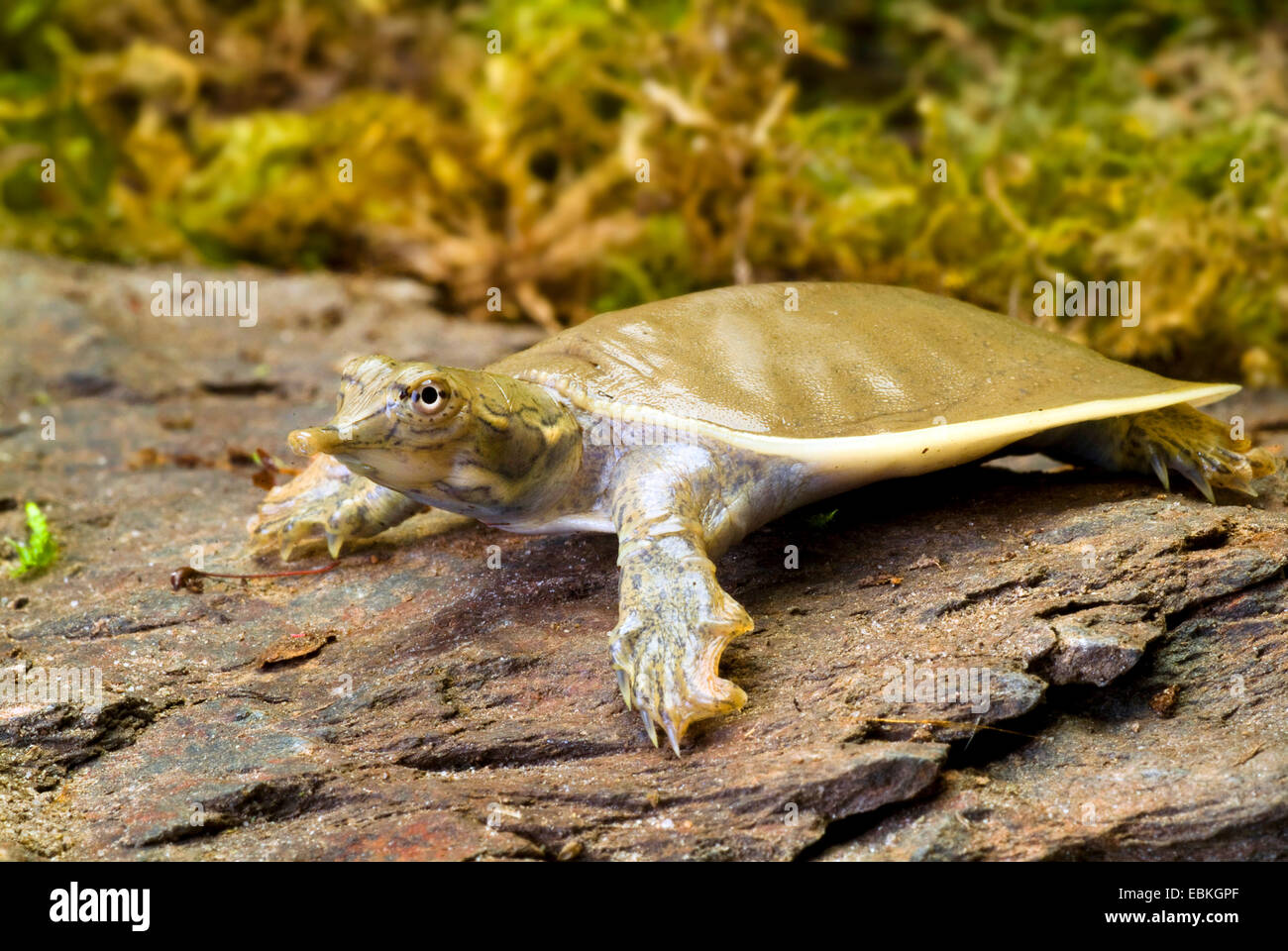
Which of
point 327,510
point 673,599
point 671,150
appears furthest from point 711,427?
point 671,150

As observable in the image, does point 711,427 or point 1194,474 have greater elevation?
point 711,427

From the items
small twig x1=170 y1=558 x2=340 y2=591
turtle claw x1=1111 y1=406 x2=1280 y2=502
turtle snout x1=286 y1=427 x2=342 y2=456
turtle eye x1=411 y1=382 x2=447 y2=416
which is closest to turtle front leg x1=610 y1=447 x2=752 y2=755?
turtle eye x1=411 y1=382 x2=447 y2=416

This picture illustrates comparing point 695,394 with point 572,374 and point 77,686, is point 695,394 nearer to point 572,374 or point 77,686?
point 572,374

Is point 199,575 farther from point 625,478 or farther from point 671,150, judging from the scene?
point 671,150

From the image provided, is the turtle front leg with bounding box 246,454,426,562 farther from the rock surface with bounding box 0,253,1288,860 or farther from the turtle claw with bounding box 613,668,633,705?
the turtle claw with bounding box 613,668,633,705
